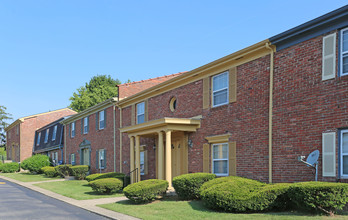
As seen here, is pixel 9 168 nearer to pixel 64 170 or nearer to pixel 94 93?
pixel 64 170

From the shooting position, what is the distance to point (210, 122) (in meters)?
15.3

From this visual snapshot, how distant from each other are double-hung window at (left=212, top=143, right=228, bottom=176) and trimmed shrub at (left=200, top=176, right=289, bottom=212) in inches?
114

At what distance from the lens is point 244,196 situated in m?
10.5

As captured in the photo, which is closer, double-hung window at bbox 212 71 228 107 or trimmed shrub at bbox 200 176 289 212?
trimmed shrub at bbox 200 176 289 212

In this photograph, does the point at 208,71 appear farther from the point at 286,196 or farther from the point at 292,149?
the point at 286,196

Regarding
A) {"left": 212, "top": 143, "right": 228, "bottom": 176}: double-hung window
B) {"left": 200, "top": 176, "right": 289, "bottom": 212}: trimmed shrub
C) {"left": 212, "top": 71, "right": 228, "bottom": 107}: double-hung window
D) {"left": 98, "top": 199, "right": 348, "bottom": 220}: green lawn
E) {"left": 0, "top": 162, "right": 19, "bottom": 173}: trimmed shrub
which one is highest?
{"left": 212, "top": 71, "right": 228, "bottom": 107}: double-hung window

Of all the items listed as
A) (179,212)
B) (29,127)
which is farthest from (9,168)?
(179,212)

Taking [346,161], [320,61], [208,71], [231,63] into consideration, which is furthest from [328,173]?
[208,71]

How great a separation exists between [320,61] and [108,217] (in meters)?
8.06

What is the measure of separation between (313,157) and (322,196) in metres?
1.70

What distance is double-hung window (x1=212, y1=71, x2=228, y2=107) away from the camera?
14.6 m

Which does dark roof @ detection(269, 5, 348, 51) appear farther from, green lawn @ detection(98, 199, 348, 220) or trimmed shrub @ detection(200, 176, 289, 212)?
green lawn @ detection(98, 199, 348, 220)

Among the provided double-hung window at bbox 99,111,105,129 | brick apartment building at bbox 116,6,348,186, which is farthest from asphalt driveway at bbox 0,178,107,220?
double-hung window at bbox 99,111,105,129

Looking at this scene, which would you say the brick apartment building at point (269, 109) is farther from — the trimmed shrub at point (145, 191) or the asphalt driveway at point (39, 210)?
the asphalt driveway at point (39, 210)
